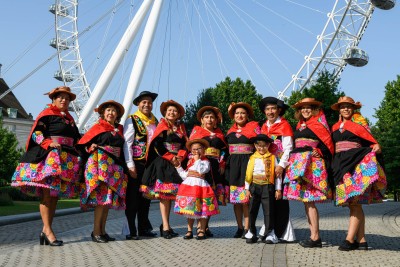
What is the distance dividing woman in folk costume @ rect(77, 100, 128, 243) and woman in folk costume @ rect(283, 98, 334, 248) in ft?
8.90

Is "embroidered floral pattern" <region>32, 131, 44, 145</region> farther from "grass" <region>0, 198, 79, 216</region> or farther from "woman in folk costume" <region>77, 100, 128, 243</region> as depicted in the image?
"grass" <region>0, 198, 79, 216</region>

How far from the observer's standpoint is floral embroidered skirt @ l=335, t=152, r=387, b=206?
25.4 ft

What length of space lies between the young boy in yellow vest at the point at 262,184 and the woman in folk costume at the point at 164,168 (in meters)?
1.29

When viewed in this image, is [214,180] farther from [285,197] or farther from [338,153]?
[338,153]

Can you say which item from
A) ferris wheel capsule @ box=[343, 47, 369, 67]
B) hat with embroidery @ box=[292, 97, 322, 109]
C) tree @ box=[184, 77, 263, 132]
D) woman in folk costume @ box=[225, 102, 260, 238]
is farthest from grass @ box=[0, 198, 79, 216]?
Result: tree @ box=[184, 77, 263, 132]

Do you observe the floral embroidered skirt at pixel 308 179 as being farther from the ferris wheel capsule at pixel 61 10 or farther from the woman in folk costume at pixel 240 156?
the ferris wheel capsule at pixel 61 10

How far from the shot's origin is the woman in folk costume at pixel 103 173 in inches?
339

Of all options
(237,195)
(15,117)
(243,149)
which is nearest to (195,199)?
(237,195)

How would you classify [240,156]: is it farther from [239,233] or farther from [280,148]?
[239,233]

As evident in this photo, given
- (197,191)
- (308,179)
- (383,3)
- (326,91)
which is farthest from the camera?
(383,3)

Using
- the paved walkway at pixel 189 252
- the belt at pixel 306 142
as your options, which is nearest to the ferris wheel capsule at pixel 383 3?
the paved walkway at pixel 189 252

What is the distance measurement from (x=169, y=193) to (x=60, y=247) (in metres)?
2.03

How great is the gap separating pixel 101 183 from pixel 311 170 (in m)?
3.33

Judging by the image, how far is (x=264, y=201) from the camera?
8.85 m
